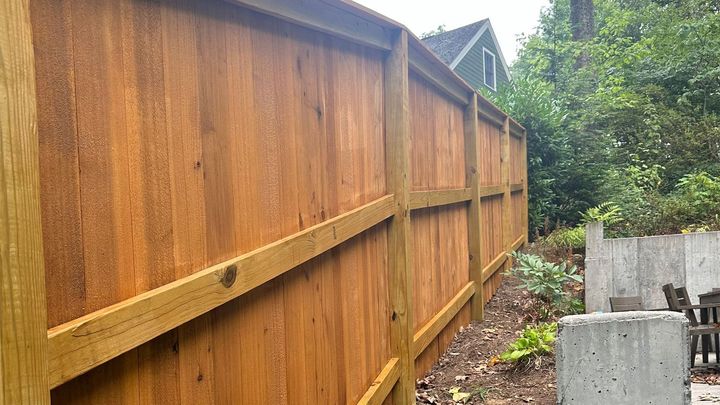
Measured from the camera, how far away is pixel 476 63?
22.9m

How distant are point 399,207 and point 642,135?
13.0 metres

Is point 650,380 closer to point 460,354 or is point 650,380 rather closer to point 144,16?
point 460,354

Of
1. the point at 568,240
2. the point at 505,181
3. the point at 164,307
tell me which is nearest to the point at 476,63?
the point at 568,240

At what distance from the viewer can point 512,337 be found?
553 centimetres

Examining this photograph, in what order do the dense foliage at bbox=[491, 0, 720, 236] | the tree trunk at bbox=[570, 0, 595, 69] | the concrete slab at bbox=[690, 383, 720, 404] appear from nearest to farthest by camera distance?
1. the concrete slab at bbox=[690, 383, 720, 404]
2. the dense foliage at bbox=[491, 0, 720, 236]
3. the tree trunk at bbox=[570, 0, 595, 69]

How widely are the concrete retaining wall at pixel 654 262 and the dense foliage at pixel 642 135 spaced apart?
1.74 meters

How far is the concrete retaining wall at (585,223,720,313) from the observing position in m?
7.13

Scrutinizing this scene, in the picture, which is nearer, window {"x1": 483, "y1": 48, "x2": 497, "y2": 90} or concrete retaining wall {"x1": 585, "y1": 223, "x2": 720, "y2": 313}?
concrete retaining wall {"x1": 585, "y1": 223, "x2": 720, "y2": 313}

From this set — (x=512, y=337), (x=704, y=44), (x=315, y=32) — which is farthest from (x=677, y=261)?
(x=704, y=44)

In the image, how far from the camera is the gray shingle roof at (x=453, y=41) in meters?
21.3

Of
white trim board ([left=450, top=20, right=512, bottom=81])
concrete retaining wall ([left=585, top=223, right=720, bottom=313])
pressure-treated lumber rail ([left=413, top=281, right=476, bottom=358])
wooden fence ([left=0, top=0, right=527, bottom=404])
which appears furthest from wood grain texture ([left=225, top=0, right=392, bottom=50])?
white trim board ([left=450, top=20, right=512, bottom=81])

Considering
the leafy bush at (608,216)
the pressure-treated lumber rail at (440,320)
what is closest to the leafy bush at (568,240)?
the leafy bush at (608,216)

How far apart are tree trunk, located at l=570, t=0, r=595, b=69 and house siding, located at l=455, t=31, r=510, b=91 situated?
3.39 meters

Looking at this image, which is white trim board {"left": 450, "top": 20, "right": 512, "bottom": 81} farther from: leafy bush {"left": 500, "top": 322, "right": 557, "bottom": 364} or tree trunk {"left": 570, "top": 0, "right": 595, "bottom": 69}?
leafy bush {"left": 500, "top": 322, "right": 557, "bottom": 364}
